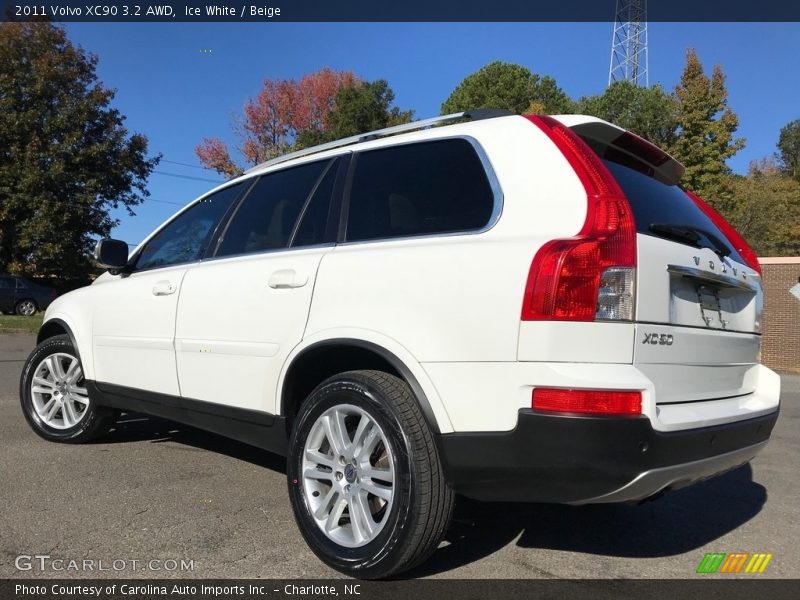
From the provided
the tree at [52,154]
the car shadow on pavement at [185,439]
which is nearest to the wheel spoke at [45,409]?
the car shadow on pavement at [185,439]

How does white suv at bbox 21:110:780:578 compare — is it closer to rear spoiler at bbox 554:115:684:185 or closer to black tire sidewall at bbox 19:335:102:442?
rear spoiler at bbox 554:115:684:185

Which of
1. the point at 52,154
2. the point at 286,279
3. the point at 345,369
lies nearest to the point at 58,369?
the point at 286,279

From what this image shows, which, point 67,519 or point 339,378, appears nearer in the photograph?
point 339,378

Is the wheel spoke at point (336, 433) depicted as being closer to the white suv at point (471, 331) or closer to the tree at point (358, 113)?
the white suv at point (471, 331)

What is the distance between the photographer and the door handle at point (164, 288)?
12.4 feet

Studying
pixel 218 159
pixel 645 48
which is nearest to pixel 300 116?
pixel 218 159

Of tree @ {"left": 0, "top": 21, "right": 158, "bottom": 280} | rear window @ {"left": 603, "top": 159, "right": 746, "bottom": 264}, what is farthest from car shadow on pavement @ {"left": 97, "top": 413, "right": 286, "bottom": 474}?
tree @ {"left": 0, "top": 21, "right": 158, "bottom": 280}

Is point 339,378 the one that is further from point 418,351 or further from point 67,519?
point 67,519

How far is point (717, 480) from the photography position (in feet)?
14.4

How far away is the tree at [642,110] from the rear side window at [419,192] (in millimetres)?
22617

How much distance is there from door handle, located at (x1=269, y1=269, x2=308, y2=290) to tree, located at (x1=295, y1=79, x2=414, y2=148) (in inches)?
→ 1014

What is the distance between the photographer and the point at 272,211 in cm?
357

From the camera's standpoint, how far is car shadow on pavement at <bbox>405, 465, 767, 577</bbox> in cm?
302

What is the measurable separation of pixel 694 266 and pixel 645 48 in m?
30.2
